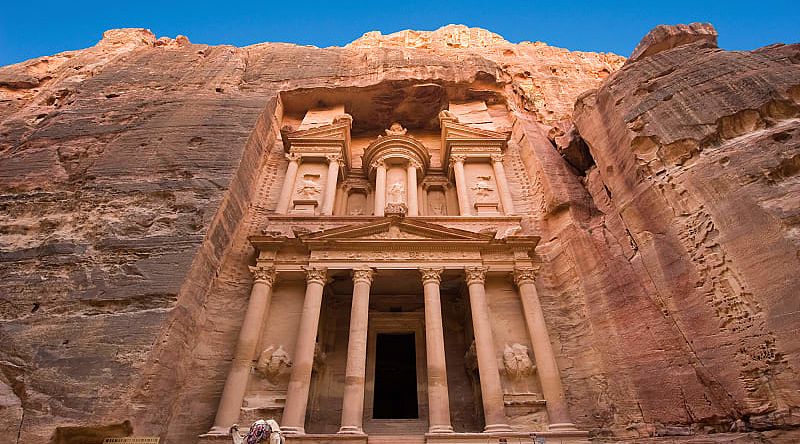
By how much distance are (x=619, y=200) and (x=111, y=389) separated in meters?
12.2

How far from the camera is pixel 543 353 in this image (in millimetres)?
10117

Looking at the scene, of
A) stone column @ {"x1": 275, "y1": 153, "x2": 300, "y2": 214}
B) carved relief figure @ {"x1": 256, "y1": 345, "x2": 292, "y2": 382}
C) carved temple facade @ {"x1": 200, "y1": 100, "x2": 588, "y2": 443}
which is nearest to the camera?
carved temple facade @ {"x1": 200, "y1": 100, "x2": 588, "y2": 443}

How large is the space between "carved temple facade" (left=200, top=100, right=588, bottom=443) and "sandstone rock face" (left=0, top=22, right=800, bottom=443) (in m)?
0.88

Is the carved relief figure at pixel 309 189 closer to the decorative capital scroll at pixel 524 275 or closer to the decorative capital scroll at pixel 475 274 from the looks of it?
the decorative capital scroll at pixel 475 274

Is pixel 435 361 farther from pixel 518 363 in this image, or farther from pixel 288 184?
pixel 288 184

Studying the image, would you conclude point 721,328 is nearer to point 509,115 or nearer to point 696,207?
point 696,207

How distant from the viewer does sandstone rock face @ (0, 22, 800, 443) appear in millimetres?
7480

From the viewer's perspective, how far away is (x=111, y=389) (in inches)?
300

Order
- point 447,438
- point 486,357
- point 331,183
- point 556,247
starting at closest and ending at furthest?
point 447,438
point 486,357
point 556,247
point 331,183

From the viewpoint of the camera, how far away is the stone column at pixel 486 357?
9125 millimetres

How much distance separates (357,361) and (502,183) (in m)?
8.60

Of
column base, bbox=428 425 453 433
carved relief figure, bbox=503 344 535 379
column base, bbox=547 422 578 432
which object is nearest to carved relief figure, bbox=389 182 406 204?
carved relief figure, bbox=503 344 535 379

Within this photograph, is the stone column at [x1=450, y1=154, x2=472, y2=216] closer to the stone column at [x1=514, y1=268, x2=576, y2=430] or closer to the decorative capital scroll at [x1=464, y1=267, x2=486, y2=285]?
the decorative capital scroll at [x1=464, y1=267, x2=486, y2=285]

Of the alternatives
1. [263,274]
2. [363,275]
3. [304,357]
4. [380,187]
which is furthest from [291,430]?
[380,187]
